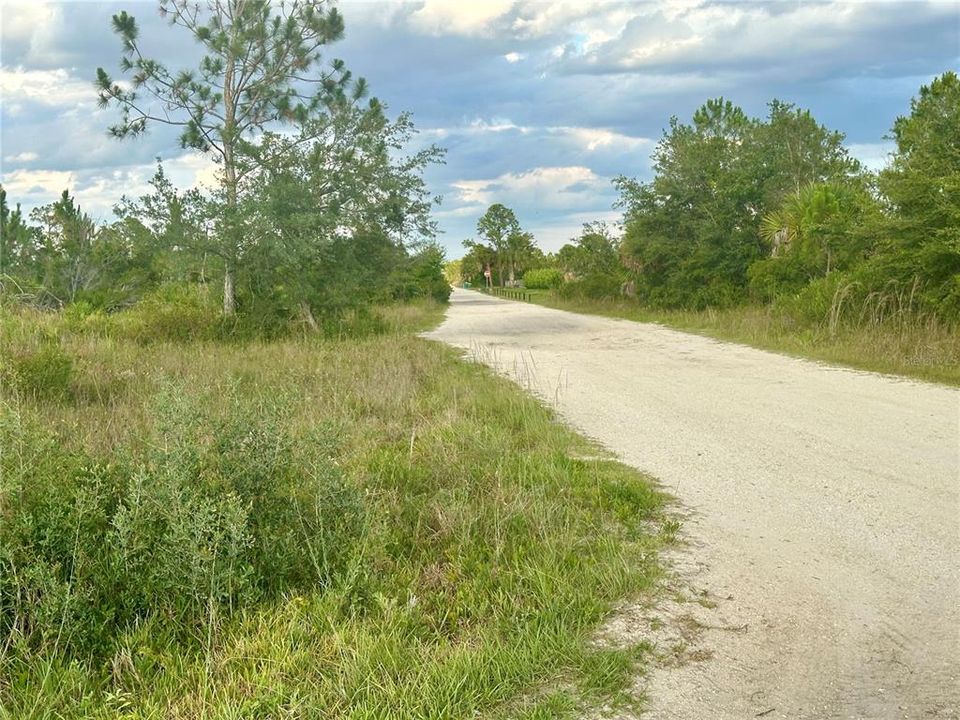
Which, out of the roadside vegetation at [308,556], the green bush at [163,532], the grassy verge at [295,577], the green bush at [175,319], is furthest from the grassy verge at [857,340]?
the green bush at [175,319]

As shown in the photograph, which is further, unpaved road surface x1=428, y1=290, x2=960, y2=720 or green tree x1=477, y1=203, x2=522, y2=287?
green tree x1=477, y1=203, x2=522, y2=287

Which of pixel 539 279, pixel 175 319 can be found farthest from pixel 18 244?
pixel 539 279

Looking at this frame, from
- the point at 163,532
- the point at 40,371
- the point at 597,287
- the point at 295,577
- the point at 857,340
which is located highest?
the point at 597,287

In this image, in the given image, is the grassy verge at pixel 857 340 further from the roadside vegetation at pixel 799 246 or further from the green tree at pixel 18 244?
the green tree at pixel 18 244

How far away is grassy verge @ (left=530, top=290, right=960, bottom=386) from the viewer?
11836mm

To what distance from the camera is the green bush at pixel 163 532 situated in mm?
3496

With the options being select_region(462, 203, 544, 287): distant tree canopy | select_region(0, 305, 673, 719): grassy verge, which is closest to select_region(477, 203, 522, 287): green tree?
select_region(462, 203, 544, 287): distant tree canopy

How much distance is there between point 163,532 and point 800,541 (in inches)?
141

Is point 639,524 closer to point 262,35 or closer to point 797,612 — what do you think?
point 797,612

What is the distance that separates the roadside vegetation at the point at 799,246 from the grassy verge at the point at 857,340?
0.15ft

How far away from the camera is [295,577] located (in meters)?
4.09

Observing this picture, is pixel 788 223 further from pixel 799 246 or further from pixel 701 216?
pixel 701 216

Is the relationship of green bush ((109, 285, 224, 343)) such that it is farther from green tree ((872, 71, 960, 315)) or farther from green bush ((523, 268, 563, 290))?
green bush ((523, 268, 563, 290))

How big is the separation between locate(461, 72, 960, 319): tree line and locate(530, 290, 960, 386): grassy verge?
1.80 ft
